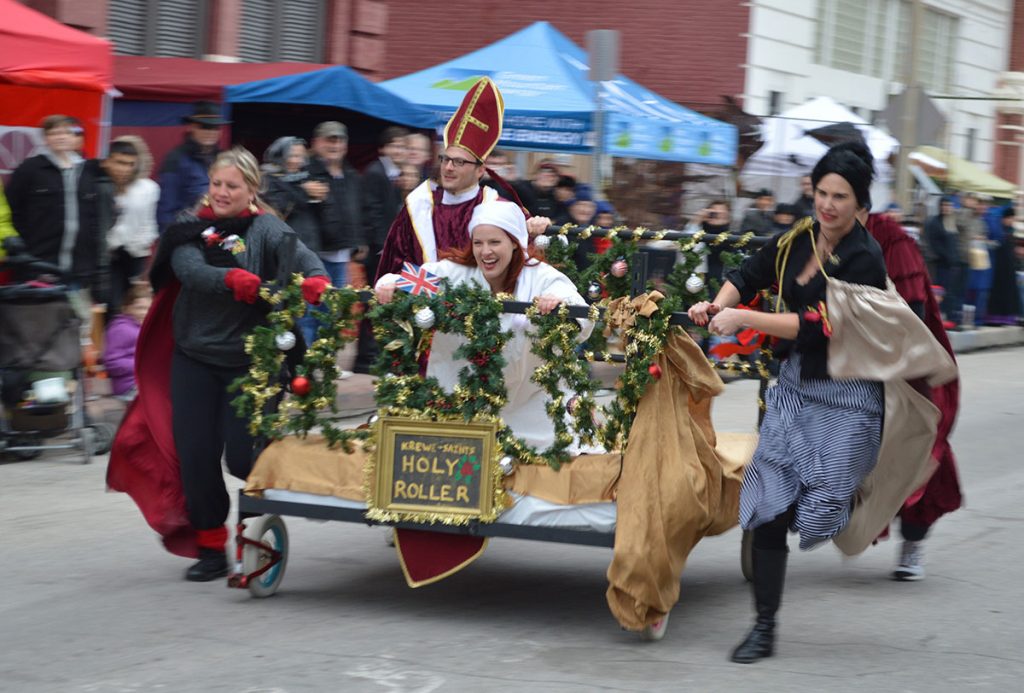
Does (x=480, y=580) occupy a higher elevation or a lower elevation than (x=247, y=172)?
lower

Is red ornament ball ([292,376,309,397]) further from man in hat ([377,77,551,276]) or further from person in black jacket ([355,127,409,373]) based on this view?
person in black jacket ([355,127,409,373])

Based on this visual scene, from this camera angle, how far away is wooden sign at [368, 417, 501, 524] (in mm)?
5910

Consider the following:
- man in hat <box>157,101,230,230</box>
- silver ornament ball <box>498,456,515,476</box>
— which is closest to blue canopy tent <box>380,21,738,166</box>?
man in hat <box>157,101,230,230</box>

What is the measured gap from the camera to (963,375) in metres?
16.5

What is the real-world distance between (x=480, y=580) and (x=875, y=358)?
2.26m

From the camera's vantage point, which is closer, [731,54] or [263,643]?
[263,643]

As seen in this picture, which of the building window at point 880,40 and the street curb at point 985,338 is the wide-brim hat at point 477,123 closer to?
the street curb at point 985,338

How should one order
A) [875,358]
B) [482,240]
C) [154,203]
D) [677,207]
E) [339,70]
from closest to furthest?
[875,358] < [482,240] < [154,203] < [339,70] < [677,207]

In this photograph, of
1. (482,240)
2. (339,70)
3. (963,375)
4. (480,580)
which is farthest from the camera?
(963,375)

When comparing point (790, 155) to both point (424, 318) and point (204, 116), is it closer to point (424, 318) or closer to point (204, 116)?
point (204, 116)

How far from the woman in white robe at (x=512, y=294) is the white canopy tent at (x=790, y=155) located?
11.9m

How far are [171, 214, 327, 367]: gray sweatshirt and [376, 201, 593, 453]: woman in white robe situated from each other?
0.53 m

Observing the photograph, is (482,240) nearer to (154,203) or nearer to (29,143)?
(154,203)

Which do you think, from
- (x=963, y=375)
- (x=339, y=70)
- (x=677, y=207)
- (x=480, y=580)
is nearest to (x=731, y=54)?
(x=677, y=207)
